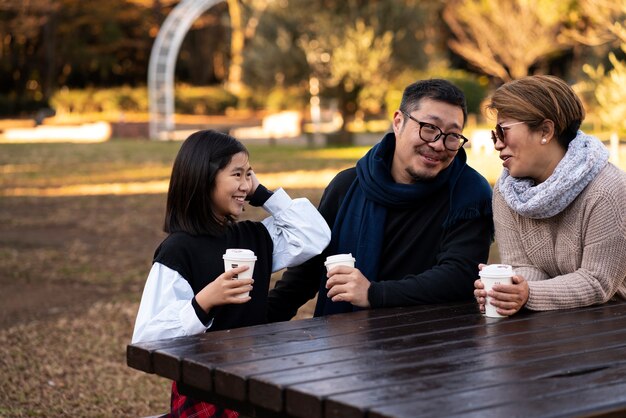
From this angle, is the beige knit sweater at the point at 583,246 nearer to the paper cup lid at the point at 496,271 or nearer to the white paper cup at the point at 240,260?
the paper cup lid at the point at 496,271

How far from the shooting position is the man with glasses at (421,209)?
3932 millimetres

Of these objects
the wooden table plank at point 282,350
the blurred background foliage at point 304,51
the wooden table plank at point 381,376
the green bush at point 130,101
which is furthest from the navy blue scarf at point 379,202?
the green bush at point 130,101

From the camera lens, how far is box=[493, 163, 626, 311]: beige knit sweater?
11.8 feet

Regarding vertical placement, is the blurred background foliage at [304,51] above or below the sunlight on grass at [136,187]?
above

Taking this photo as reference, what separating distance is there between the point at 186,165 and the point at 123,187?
1522 cm

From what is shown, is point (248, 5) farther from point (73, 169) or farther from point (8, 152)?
point (73, 169)

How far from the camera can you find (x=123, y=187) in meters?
18.7

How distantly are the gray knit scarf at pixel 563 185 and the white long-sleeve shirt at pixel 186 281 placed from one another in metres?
0.74

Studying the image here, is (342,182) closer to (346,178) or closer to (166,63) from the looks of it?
(346,178)

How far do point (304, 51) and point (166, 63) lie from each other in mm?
9201

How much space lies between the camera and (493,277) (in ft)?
11.1

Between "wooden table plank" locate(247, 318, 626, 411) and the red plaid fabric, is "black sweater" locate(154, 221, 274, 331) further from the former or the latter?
"wooden table plank" locate(247, 318, 626, 411)

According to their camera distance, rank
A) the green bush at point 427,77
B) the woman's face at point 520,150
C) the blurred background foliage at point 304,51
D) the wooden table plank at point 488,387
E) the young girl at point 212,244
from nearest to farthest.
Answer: the wooden table plank at point 488,387 < the young girl at point 212,244 < the woman's face at point 520,150 < the blurred background foliage at point 304,51 < the green bush at point 427,77

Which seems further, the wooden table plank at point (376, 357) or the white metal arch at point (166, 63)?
the white metal arch at point (166, 63)
